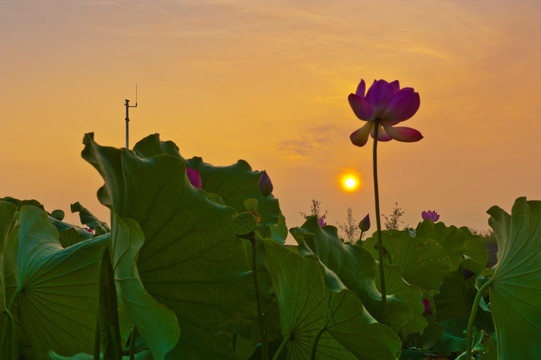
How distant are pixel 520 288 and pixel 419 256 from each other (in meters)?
0.86

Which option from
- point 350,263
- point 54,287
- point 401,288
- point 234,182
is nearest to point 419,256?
point 401,288

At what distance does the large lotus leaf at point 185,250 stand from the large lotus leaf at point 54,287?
0.12 meters

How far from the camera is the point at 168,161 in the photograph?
2.30 ft

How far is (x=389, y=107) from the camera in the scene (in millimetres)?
1115

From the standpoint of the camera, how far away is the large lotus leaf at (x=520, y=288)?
1061 millimetres

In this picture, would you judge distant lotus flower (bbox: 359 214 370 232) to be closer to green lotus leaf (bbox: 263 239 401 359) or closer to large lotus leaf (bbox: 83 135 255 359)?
green lotus leaf (bbox: 263 239 401 359)

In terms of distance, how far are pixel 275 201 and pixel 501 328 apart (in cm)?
54

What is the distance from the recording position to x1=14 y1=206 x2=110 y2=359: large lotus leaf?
2.72 feet

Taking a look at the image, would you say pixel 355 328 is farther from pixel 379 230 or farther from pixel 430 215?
pixel 430 215

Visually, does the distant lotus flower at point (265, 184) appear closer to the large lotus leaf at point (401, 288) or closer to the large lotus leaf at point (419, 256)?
the large lotus leaf at point (401, 288)

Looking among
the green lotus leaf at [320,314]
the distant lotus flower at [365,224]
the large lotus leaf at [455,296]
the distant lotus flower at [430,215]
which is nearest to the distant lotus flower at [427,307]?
the large lotus leaf at [455,296]

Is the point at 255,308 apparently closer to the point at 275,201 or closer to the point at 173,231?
the point at 173,231

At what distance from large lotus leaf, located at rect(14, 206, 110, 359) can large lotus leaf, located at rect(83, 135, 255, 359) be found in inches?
4.5

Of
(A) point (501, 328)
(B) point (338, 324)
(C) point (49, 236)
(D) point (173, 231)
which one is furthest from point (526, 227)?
(C) point (49, 236)
